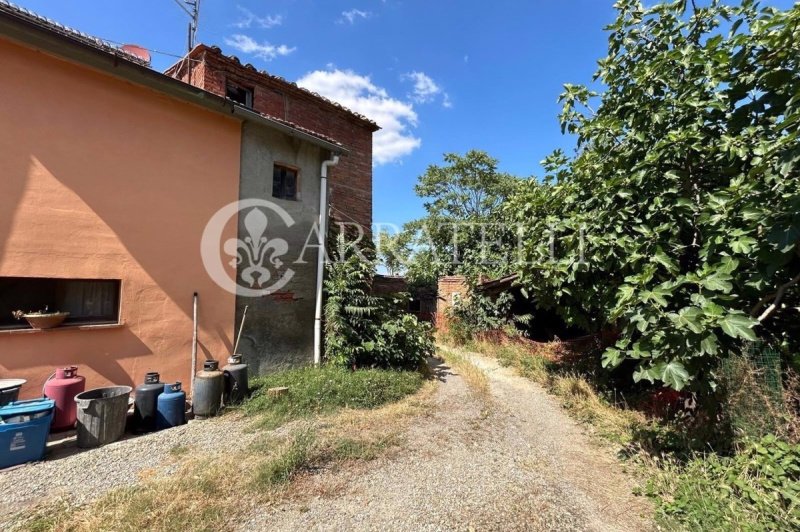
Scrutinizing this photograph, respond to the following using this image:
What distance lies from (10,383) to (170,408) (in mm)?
1749

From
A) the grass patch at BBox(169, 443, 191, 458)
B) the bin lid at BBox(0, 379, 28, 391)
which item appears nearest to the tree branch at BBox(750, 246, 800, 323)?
the grass patch at BBox(169, 443, 191, 458)

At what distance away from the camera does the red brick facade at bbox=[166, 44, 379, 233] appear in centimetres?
947

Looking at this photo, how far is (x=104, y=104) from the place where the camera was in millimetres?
5434

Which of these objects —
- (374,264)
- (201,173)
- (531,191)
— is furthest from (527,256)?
(201,173)

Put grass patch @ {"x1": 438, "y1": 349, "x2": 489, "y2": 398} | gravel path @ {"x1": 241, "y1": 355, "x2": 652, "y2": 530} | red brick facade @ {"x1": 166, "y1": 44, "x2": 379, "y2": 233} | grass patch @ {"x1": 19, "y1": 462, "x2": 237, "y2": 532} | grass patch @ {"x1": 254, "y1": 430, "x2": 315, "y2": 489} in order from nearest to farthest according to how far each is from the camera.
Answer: grass patch @ {"x1": 19, "y1": 462, "x2": 237, "y2": 532} → gravel path @ {"x1": 241, "y1": 355, "x2": 652, "y2": 530} → grass patch @ {"x1": 254, "y1": 430, "x2": 315, "y2": 489} → grass patch @ {"x1": 438, "y1": 349, "x2": 489, "y2": 398} → red brick facade @ {"x1": 166, "y1": 44, "x2": 379, "y2": 233}

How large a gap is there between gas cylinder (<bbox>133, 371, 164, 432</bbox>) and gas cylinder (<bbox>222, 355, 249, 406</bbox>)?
0.97 metres

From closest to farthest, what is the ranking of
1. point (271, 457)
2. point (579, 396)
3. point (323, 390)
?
point (271, 457) → point (323, 390) → point (579, 396)

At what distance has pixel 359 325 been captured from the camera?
25.8 ft

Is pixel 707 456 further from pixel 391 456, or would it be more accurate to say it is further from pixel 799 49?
pixel 799 49

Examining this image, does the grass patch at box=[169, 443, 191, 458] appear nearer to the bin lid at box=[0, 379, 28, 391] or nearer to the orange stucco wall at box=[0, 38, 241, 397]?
→ the orange stucco wall at box=[0, 38, 241, 397]

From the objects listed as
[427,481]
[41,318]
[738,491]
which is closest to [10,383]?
[41,318]

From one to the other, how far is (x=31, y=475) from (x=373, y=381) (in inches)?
177

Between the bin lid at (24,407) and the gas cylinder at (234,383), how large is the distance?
2119mm

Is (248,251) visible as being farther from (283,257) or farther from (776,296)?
(776,296)
